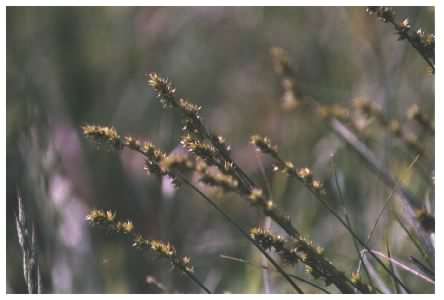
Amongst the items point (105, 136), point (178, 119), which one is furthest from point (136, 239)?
point (178, 119)

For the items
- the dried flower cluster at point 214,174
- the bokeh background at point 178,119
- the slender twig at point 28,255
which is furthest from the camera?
the bokeh background at point 178,119

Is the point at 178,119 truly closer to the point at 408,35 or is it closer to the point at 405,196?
the point at 405,196

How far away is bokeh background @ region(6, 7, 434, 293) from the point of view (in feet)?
5.52

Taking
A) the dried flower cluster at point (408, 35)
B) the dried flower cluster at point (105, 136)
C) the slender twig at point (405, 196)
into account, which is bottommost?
the slender twig at point (405, 196)

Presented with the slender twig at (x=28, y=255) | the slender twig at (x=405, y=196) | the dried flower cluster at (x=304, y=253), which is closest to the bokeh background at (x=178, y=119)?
the slender twig at (x=405, y=196)

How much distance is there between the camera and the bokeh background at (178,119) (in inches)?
66.3

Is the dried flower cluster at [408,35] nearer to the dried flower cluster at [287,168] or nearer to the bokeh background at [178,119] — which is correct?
the dried flower cluster at [287,168]

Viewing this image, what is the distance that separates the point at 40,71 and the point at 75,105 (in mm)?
209

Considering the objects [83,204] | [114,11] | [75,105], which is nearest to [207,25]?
[114,11]

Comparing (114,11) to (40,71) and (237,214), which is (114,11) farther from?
(237,214)

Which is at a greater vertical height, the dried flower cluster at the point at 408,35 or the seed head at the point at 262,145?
the dried flower cluster at the point at 408,35

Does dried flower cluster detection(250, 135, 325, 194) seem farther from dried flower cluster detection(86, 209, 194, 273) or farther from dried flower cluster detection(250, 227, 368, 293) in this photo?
dried flower cluster detection(86, 209, 194, 273)

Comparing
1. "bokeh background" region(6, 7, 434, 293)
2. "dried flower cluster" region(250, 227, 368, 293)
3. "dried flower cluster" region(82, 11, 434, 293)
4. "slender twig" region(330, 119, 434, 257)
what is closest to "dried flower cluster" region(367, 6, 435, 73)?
"dried flower cluster" region(82, 11, 434, 293)

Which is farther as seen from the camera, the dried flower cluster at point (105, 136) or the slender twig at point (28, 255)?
the slender twig at point (28, 255)
